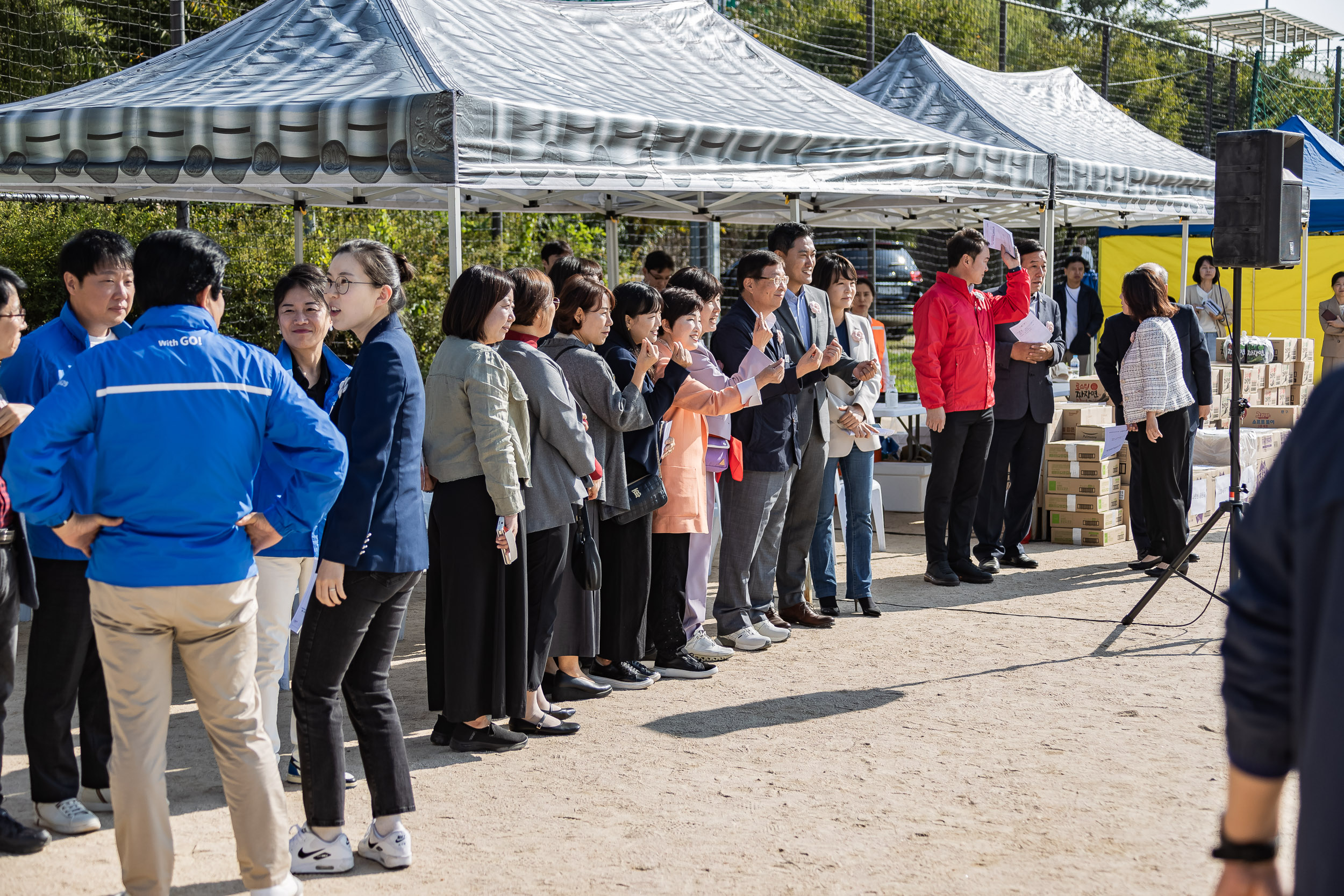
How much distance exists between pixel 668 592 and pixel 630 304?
1246mm

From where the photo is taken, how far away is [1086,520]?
873cm

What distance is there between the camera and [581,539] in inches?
192

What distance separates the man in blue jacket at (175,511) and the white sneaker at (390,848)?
0.44 meters

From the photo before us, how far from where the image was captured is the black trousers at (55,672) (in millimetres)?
3785

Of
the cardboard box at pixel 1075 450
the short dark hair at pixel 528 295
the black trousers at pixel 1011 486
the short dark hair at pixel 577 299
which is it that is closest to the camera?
the short dark hair at pixel 528 295

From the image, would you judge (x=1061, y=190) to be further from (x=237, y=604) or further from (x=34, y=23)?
(x=34, y=23)

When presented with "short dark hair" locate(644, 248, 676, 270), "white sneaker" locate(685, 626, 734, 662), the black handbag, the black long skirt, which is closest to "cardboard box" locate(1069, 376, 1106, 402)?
"short dark hair" locate(644, 248, 676, 270)

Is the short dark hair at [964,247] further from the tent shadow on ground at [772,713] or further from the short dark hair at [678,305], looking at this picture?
the tent shadow on ground at [772,713]

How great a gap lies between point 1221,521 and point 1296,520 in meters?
8.76

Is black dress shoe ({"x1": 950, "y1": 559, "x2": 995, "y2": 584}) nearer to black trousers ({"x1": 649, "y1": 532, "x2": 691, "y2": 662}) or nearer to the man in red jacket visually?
the man in red jacket

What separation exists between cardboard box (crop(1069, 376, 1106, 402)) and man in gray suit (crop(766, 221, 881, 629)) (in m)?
3.73

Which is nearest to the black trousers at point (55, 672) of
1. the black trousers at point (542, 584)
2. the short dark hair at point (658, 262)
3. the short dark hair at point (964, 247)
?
the black trousers at point (542, 584)

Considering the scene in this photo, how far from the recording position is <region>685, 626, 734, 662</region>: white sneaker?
5.85 meters

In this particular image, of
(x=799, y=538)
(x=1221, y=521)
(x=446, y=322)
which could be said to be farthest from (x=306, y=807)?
(x=1221, y=521)
